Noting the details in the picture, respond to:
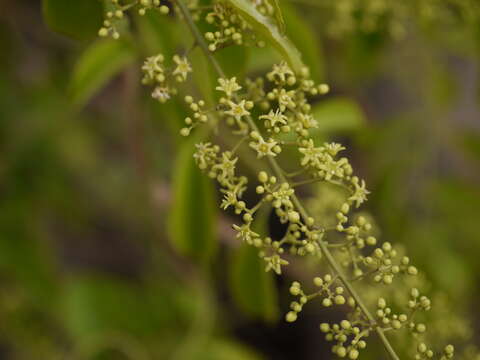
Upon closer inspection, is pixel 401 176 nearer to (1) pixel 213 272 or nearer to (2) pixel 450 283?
(2) pixel 450 283

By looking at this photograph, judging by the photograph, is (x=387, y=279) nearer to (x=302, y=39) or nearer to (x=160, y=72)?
(x=160, y=72)

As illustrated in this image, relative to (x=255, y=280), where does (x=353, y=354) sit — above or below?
below

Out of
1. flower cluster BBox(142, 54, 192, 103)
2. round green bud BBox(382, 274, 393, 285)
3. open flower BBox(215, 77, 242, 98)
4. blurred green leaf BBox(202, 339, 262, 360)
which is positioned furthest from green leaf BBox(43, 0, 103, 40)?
blurred green leaf BBox(202, 339, 262, 360)

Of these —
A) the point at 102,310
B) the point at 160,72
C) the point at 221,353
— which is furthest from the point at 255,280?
the point at 102,310

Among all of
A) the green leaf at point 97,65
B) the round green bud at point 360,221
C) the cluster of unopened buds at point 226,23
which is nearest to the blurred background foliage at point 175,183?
the green leaf at point 97,65

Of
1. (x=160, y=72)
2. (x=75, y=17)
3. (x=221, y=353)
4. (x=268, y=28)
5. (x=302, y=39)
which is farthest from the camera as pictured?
(x=221, y=353)
